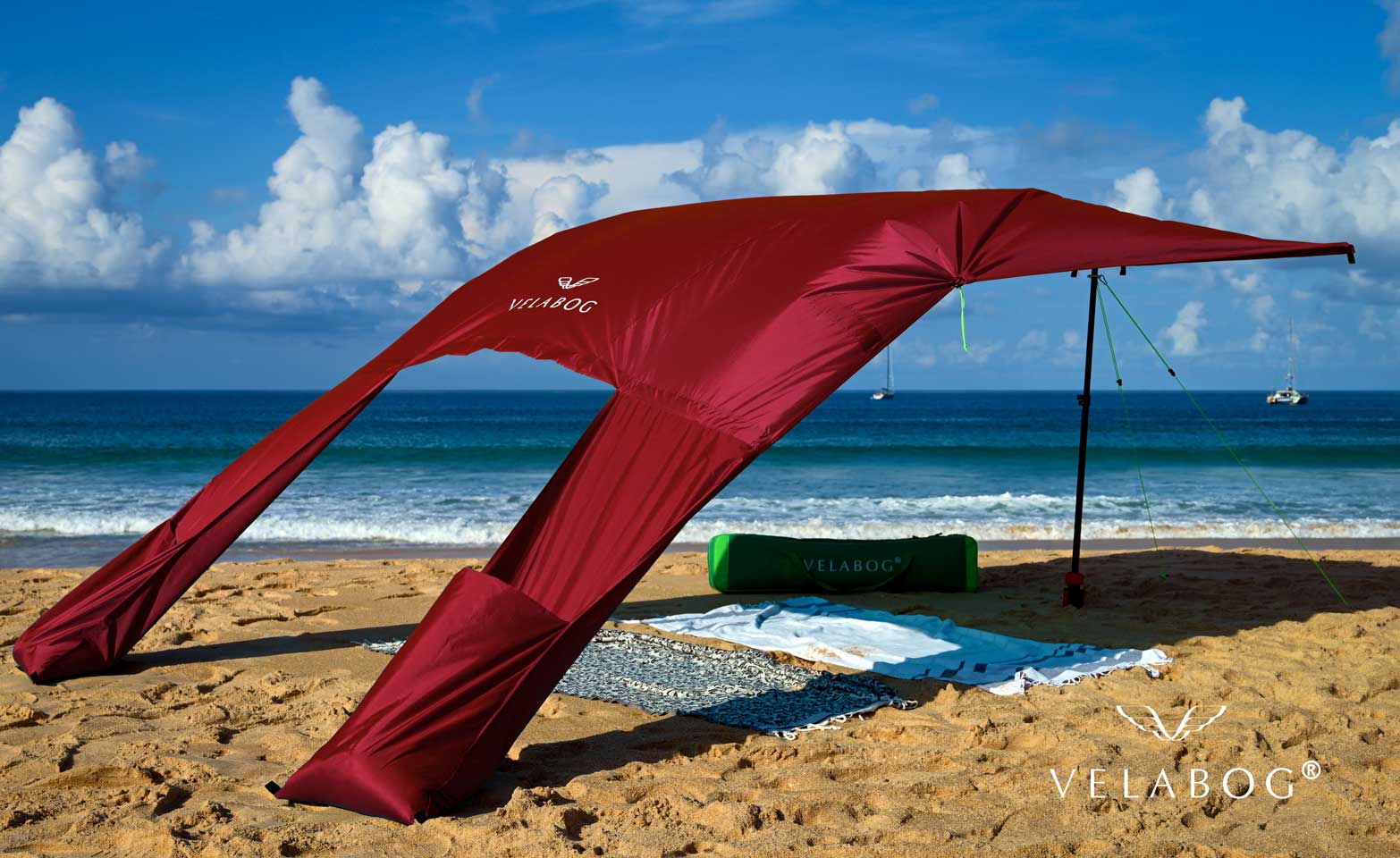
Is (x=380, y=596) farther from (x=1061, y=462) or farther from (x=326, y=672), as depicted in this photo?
(x=1061, y=462)

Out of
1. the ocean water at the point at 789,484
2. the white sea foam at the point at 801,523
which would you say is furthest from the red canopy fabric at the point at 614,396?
the white sea foam at the point at 801,523

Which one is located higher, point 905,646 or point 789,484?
point 905,646

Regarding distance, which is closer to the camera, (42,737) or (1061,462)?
(42,737)

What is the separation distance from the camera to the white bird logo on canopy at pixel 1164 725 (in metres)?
3.97

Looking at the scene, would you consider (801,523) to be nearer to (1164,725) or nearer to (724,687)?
(724,687)

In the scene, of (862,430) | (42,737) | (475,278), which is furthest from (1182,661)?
(862,430)

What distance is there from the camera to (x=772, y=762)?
371 cm

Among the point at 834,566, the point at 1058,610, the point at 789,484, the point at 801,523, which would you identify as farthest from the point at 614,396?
the point at 789,484

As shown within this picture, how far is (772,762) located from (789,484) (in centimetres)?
1441

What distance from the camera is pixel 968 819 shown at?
321 cm

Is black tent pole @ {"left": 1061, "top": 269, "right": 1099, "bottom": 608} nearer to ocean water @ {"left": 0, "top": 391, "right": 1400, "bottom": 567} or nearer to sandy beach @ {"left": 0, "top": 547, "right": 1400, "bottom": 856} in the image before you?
sandy beach @ {"left": 0, "top": 547, "right": 1400, "bottom": 856}

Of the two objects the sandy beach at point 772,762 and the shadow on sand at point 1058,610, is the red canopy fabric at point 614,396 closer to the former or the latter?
the sandy beach at point 772,762

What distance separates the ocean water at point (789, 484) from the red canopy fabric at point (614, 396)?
17.3 feet

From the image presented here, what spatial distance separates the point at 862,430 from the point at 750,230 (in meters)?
30.0
